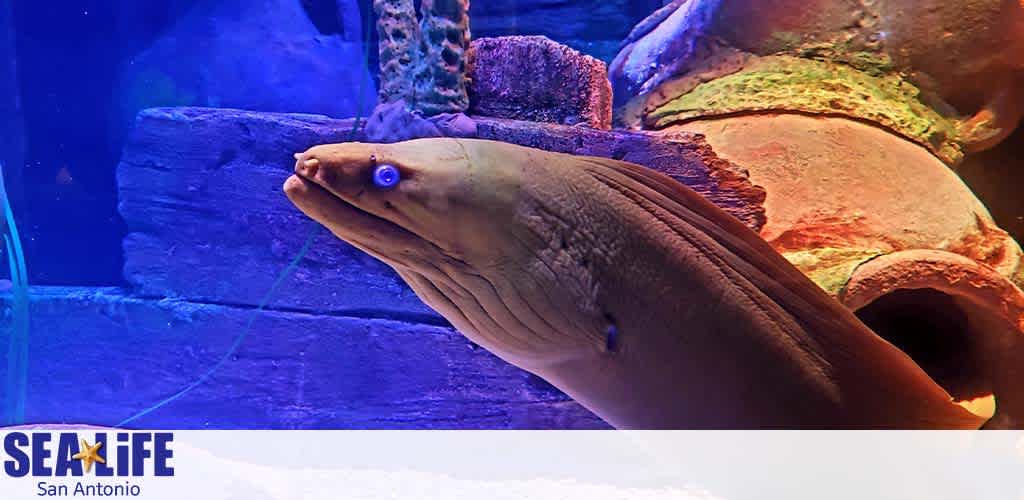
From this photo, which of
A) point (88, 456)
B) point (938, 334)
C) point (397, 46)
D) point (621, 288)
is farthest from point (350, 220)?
point (938, 334)

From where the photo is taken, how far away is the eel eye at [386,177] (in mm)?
833

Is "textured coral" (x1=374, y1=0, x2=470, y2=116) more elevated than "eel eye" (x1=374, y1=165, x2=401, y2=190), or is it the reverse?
"textured coral" (x1=374, y1=0, x2=470, y2=116)

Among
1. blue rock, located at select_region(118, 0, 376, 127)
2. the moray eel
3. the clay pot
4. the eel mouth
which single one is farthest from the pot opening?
blue rock, located at select_region(118, 0, 376, 127)

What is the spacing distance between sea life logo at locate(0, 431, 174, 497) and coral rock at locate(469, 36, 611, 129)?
1175 millimetres

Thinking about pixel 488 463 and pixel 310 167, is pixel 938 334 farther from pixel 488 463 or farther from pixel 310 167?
pixel 310 167

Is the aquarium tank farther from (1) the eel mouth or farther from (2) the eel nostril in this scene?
(2) the eel nostril

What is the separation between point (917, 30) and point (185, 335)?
92.5 inches

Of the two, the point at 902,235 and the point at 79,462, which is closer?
the point at 79,462

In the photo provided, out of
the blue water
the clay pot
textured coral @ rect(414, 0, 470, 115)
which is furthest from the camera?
the blue water

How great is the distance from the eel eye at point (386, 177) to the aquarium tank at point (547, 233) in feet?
0.26

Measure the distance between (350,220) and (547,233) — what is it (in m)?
0.25

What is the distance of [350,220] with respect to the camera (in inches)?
33.5

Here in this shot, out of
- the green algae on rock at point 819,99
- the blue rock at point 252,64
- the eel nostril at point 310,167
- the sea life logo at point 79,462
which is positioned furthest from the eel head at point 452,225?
the green algae on rock at point 819,99

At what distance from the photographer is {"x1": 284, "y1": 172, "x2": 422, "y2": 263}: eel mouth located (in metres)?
0.83
